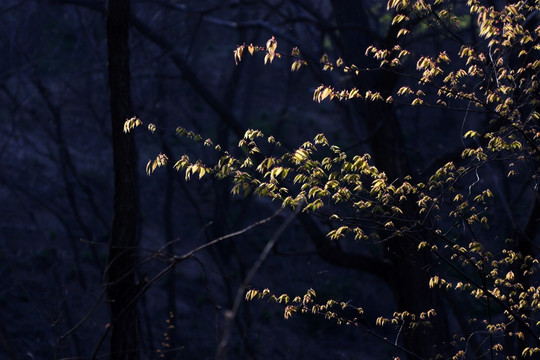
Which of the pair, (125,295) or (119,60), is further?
(119,60)

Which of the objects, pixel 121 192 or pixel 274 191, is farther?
pixel 121 192

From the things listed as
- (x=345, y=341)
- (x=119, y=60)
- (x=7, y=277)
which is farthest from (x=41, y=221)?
(x=119, y=60)

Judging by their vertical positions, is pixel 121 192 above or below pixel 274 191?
above

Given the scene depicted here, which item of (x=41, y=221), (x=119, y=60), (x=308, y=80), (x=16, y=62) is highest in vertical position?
(x=308, y=80)

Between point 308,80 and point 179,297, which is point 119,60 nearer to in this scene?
point 179,297

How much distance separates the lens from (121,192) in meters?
5.26

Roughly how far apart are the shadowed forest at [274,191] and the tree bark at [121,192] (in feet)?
0.06

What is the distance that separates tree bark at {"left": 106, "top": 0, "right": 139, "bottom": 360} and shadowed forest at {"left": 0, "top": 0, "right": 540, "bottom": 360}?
17 mm

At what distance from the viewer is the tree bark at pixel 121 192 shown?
4.95 metres

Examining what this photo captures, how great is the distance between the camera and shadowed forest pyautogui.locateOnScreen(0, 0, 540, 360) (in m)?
5.04

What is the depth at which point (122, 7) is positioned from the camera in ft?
17.4

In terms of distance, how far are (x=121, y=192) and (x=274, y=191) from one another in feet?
4.29

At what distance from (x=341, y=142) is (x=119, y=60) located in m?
16.8

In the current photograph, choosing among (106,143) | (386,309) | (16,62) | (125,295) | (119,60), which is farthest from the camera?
(106,143)
